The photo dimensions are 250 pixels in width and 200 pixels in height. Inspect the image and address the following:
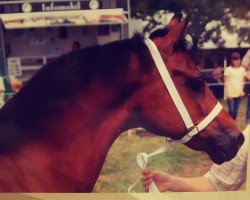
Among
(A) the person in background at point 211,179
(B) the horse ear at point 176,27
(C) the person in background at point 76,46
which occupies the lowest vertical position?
(A) the person in background at point 211,179

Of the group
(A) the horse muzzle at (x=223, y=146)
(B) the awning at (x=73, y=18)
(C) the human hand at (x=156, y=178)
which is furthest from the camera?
(C) the human hand at (x=156, y=178)

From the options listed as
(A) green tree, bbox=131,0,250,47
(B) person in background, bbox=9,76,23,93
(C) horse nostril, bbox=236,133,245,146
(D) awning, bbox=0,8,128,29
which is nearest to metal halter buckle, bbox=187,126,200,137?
(C) horse nostril, bbox=236,133,245,146

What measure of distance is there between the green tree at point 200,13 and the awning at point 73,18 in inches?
4.2

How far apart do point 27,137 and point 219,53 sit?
120 cm

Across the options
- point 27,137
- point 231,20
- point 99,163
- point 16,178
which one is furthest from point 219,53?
point 16,178

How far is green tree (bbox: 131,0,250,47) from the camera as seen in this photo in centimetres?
227

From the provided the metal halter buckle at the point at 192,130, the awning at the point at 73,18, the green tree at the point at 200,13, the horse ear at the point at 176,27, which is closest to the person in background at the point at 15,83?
the awning at the point at 73,18

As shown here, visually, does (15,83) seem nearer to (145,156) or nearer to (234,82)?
(145,156)

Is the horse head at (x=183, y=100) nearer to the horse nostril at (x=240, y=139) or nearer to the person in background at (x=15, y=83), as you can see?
the horse nostril at (x=240, y=139)

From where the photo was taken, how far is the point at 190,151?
242 centimetres

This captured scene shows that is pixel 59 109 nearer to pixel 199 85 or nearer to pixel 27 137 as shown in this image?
pixel 27 137

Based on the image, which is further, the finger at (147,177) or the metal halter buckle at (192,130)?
the finger at (147,177)

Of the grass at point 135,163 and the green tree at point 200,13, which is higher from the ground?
the green tree at point 200,13

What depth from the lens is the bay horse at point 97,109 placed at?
7.52 feet
